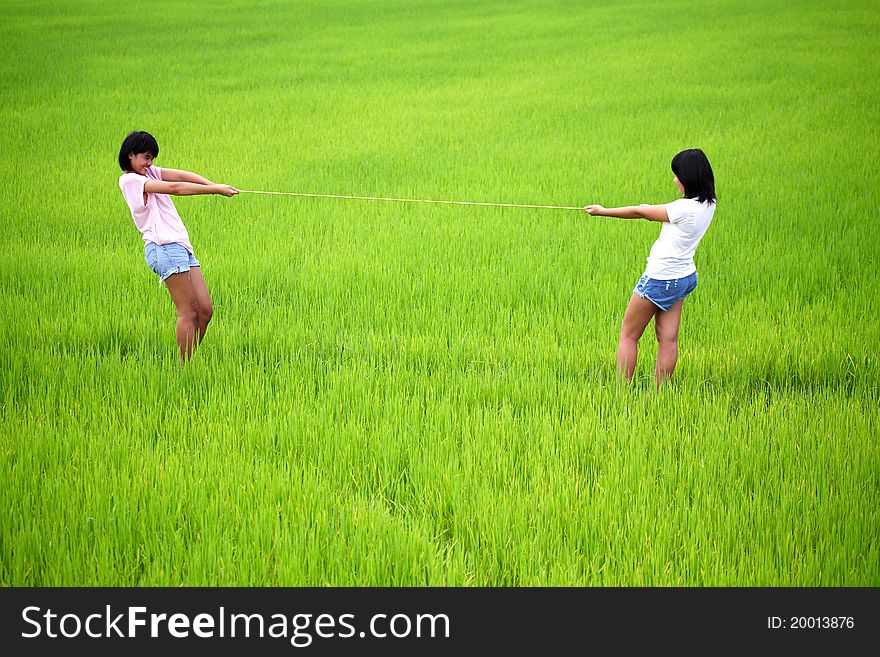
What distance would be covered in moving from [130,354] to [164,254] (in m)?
0.64

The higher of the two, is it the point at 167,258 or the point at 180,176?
Result: the point at 180,176

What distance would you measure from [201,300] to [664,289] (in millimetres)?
2278

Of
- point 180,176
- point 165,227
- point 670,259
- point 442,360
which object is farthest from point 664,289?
point 180,176

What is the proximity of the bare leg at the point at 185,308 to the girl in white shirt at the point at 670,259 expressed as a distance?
6.48 ft

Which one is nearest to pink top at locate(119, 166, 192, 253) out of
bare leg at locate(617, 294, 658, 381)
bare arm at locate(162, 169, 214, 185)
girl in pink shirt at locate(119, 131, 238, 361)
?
girl in pink shirt at locate(119, 131, 238, 361)

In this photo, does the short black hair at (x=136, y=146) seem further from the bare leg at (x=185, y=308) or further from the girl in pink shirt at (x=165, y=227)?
the bare leg at (x=185, y=308)

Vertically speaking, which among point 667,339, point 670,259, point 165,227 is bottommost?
point 667,339

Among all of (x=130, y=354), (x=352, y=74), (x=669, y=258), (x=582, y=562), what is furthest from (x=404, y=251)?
(x=352, y=74)

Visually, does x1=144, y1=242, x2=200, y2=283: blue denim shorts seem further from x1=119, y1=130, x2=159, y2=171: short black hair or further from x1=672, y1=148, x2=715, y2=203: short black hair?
x1=672, y1=148, x2=715, y2=203: short black hair

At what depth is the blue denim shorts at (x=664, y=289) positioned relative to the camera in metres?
3.75

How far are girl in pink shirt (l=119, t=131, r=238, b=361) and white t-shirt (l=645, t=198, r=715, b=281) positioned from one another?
2146 millimetres

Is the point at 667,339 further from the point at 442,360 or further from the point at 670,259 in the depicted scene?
the point at 442,360

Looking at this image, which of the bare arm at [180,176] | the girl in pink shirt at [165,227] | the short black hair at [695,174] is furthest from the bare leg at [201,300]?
the short black hair at [695,174]

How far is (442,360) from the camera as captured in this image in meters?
→ 4.37
